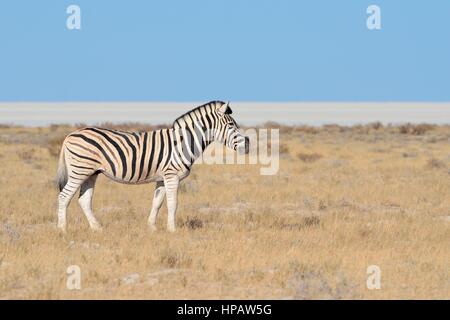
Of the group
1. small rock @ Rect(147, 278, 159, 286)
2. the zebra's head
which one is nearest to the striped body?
the zebra's head

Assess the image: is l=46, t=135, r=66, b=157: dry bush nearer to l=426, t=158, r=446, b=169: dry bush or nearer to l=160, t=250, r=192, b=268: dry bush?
l=426, t=158, r=446, b=169: dry bush

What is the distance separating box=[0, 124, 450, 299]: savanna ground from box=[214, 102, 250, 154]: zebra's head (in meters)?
1.37

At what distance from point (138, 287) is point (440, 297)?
10.5 feet

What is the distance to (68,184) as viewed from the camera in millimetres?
12289

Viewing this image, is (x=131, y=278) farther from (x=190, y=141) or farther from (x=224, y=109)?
(x=224, y=109)

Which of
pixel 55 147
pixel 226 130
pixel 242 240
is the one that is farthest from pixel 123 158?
pixel 55 147

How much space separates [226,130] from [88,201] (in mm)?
2437

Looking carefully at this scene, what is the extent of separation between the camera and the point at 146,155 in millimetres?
12336

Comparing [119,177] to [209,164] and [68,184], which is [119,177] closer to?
[68,184]

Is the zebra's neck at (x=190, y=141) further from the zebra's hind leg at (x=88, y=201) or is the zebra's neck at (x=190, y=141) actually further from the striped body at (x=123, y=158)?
the zebra's hind leg at (x=88, y=201)

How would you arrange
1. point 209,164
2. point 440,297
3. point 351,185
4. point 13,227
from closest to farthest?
point 440,297 < point 13,227 < point 351,185 < point 209,164

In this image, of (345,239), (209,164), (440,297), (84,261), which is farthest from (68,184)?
(209,164)

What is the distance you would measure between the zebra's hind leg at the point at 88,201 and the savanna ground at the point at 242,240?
208mm

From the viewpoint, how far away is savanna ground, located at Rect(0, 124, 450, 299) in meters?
8.70
